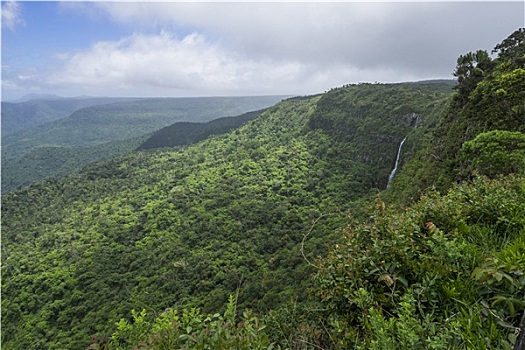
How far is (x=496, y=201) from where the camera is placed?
10.3 ft

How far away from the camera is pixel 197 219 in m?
39.5

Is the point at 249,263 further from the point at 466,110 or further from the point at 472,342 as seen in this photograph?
the point at 472,342

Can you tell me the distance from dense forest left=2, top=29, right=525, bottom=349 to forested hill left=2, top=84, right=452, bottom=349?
0.82ft

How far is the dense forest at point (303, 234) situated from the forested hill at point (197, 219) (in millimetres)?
251

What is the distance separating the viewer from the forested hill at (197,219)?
2594 cm

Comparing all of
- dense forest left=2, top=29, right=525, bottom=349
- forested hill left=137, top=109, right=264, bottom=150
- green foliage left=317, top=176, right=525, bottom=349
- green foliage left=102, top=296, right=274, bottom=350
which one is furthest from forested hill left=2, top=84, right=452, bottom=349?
forested hill left=137, top=109, right=264, bottom=150

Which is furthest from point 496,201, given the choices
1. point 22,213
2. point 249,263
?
point 22,213

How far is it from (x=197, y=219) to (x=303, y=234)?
17878 mm

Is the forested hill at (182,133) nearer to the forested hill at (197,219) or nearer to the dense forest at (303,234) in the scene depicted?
the dense forest at (303,234)

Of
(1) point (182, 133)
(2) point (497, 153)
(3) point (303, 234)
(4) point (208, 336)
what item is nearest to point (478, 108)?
(2) point (497, 153)

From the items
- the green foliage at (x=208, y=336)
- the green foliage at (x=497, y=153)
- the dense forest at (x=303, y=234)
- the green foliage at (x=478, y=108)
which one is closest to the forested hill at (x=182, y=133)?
the dense forest at (x=303, y=234)

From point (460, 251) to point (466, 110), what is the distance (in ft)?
55.1

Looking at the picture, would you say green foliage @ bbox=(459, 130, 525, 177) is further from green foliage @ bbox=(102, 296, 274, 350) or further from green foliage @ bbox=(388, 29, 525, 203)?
green foliage @ bbox=(102, 296, 274, 350)

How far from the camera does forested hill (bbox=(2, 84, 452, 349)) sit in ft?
85.1
